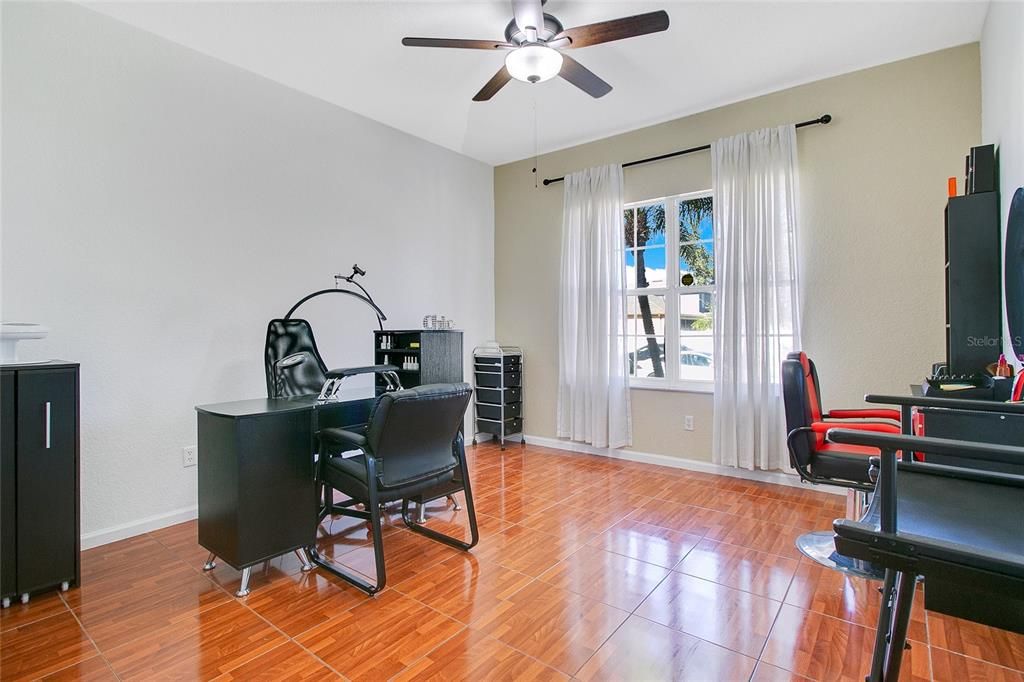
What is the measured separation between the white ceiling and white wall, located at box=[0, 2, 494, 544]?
0.29 metres

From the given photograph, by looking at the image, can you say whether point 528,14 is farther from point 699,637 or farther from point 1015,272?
point 699,637

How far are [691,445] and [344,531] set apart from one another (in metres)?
2.78

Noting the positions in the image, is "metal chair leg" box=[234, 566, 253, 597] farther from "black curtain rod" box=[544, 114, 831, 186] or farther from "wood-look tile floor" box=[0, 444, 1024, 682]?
"black curtain rod" box=[544, 114, 831, 186]

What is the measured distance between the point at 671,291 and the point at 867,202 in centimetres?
148

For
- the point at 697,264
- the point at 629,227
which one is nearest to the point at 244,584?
the point at 697,264

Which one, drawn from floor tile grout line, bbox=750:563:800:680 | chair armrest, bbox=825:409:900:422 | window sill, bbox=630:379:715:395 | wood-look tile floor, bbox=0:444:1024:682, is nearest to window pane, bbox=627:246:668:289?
window sill, bbox=630:379:715:395

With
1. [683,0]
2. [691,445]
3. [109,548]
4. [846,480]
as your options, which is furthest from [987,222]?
[109,548]

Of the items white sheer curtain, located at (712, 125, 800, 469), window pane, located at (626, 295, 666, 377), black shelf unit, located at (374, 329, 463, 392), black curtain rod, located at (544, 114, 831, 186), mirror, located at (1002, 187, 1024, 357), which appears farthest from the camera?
window pane, located at (626, 295, 666, 377)

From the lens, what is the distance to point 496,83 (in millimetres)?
3002

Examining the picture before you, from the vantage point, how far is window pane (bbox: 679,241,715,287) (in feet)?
13.3

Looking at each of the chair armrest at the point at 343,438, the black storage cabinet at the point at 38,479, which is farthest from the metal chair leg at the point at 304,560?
the black storage cabinet at the point at 38,479

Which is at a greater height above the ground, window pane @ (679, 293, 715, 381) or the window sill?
window pane @ (679, 293, 715, 381)

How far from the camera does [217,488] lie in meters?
2.22

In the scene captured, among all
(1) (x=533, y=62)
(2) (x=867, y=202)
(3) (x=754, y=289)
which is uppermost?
(1) (x=533, y=62)
